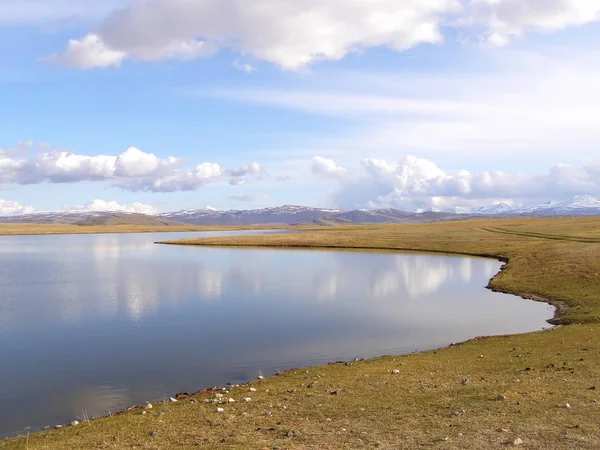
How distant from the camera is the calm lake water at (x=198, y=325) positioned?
76.7ft

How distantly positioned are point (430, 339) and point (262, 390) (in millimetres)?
15094

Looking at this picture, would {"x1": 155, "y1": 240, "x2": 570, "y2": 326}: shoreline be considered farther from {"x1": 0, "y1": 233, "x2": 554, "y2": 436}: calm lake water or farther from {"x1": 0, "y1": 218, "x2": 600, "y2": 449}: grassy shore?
{"x1": 0, "y1": 218, "x2": 600, "y2": 449}: grassy shore

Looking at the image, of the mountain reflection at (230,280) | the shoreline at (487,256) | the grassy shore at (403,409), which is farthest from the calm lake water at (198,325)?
the grassy shore at (403,409)

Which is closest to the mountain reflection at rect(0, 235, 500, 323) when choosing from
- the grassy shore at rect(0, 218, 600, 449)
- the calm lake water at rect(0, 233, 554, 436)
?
the calm lake water at rect(0, 233, 554, 436)

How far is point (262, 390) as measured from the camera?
20.4m

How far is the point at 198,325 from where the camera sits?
120 ft

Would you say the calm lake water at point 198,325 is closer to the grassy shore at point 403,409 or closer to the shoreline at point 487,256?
the shoreline at point 487,256

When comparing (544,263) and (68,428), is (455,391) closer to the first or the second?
(68,428)

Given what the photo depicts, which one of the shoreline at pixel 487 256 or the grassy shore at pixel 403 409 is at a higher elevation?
the grassy shore at pixel 403 409

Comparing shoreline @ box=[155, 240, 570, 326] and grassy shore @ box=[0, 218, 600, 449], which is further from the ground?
grassy shore @ box=[0, 218, 600, 449]

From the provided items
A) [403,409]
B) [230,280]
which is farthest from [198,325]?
[230,280]

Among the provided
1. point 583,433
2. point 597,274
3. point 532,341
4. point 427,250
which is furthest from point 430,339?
point 427,250

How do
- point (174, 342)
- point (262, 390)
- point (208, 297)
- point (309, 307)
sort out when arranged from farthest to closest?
point (208, 297), point (309, 307), point (174, 342), point (262, 390)

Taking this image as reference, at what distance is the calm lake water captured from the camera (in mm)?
23392
